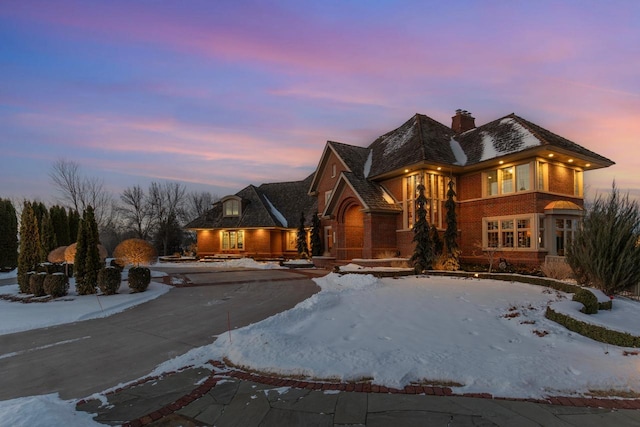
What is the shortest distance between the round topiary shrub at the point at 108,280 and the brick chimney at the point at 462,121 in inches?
950

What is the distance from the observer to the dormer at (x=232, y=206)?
35812 mm

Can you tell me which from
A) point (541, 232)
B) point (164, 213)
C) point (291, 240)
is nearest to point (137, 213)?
point (164, 213)

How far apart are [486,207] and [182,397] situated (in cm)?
1973

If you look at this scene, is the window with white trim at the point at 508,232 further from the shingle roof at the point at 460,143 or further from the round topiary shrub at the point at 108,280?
the round topiary shrub at the point at 108,280

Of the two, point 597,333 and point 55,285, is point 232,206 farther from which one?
point 597,333

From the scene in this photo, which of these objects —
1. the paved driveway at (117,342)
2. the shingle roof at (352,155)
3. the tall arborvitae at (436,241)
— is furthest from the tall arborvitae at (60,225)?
the tall arborvitae at (436,241)

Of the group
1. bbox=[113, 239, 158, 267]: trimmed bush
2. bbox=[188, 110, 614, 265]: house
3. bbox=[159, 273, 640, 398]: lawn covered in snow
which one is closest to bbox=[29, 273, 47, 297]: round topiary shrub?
bbox=[113, 239, 158, 267]: trimmed bush

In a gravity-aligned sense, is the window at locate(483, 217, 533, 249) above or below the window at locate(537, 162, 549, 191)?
below

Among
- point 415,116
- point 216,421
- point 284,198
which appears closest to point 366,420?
point 216,421

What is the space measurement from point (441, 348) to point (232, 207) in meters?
32.1

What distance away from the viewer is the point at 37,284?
46.2 ft

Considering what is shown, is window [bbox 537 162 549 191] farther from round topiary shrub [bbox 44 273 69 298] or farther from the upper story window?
the upper story window

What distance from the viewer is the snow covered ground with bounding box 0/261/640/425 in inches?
196

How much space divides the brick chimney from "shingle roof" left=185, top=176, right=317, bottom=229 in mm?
13614
